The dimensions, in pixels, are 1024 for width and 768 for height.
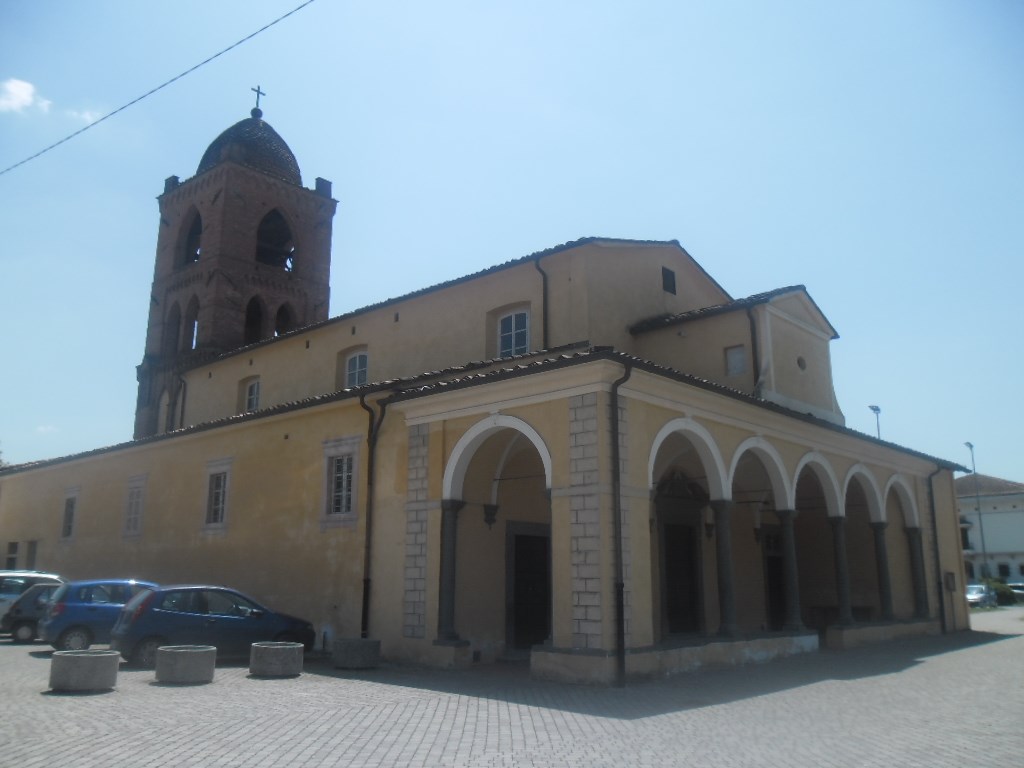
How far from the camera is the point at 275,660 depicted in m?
11.7

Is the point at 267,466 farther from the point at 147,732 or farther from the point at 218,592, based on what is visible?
the point at 147,732

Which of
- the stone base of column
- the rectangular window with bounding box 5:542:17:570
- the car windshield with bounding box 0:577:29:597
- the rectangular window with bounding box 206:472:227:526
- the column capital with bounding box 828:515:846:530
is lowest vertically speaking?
the stone base of column

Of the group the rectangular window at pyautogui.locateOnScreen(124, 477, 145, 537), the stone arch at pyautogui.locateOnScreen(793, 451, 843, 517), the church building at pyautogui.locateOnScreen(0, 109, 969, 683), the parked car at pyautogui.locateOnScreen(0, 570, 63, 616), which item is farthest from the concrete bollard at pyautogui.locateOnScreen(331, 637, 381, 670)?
the rectangular window at pyautogui.locateOnScreen(124, 477, 145, 537)

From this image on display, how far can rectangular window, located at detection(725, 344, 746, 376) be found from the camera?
17297 mm

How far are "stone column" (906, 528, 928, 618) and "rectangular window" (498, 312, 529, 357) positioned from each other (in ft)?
36.7

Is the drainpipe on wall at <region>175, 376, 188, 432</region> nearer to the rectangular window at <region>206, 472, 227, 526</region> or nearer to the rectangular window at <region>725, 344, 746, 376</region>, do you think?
the rectangular window at <region>206, 472, 227, 526</region>

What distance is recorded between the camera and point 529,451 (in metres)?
15.4

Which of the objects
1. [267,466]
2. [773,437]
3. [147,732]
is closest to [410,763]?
[147,732]

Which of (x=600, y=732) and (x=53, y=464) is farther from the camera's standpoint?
(x=53, y=464)

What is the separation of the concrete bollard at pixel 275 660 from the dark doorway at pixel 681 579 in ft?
26.9

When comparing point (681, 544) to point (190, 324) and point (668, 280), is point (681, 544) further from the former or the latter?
point (190, 324)

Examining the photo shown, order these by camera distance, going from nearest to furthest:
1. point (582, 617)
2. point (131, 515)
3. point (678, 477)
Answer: point (582, 617)
point (678, 477)
point (131, 515)

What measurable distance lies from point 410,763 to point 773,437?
10826 millimetres

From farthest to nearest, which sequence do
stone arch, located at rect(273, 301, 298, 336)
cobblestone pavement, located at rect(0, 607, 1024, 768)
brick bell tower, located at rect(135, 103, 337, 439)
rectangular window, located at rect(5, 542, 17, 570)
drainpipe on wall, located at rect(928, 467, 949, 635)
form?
stone arch, located at rect(273, 301, 298, 336)
brick bell tower, located at rect(135, 103, 337, 439)
rectangular window, located at rect(5, 542, 17, 570)
drainpipe on wall, located at rect(928, 467, 949, 635)
cobblestone pavement, located at rect(0, 607, 1024, 768)
